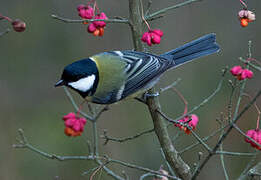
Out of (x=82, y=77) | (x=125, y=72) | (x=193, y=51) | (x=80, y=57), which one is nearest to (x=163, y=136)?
(x=82, y=77)

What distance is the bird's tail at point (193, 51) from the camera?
3748mm

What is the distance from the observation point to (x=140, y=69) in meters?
3.67

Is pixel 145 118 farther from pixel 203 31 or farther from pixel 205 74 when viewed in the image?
pixel 203 31

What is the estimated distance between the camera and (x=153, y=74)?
3650mm

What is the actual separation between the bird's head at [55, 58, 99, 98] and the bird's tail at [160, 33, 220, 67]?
691 mm

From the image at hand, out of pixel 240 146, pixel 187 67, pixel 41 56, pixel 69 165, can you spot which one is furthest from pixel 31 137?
pixel 240 146

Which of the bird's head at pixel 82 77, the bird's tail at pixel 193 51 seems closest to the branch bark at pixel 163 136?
the bird's head at pixel 82 77

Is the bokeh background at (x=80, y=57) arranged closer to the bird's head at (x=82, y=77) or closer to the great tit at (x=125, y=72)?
the great tit at (x=125, y=72)

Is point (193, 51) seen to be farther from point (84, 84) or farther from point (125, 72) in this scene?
point (84, 84)

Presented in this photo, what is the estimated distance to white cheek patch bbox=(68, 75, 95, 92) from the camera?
317 centimetres

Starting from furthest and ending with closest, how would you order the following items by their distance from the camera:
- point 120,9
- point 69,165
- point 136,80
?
point 120,9 < point 69,165 < point 136,80

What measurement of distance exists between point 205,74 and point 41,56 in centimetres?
239

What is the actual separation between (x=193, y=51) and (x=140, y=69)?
51cm

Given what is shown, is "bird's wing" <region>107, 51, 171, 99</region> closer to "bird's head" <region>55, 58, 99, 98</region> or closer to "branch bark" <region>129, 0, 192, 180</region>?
"bird's head" <region>55, 58, 99, 98</region>
